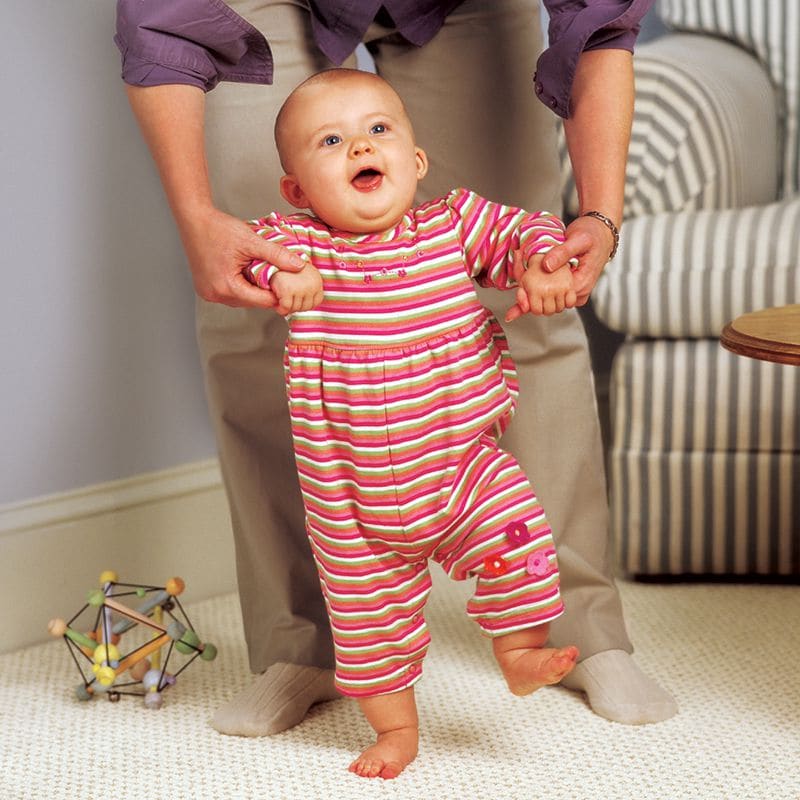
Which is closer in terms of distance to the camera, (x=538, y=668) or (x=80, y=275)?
(x=538, y=668)

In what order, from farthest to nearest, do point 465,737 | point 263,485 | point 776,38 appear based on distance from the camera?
1. point 776,38
2. point 263,485
3. point 465,737

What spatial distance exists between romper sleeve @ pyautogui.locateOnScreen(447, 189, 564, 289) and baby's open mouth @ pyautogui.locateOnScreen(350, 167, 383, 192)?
0.08 m

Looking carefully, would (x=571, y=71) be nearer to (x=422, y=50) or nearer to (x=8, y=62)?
(x=422, y=50)

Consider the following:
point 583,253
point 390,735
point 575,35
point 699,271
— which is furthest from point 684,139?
point 390,735

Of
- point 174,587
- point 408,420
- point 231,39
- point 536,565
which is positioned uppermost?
point 231,39

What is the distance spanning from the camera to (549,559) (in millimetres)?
1105

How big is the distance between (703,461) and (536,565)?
1.89 ft

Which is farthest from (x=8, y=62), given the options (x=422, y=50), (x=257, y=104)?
(x=422, y=50)

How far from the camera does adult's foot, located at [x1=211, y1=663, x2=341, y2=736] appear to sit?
1270 mm

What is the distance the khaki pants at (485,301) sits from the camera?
49.4 inches

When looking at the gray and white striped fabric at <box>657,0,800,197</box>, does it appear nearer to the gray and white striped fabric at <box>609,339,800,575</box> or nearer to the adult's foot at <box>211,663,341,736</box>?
the gray and white striped fabric at <box>609,339,800,575</box>

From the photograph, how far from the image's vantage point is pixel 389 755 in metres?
1.16

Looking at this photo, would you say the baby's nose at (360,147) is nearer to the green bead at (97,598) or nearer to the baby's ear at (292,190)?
the baby's ear at (292,190)

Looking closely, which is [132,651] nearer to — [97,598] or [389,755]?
[97,598]
